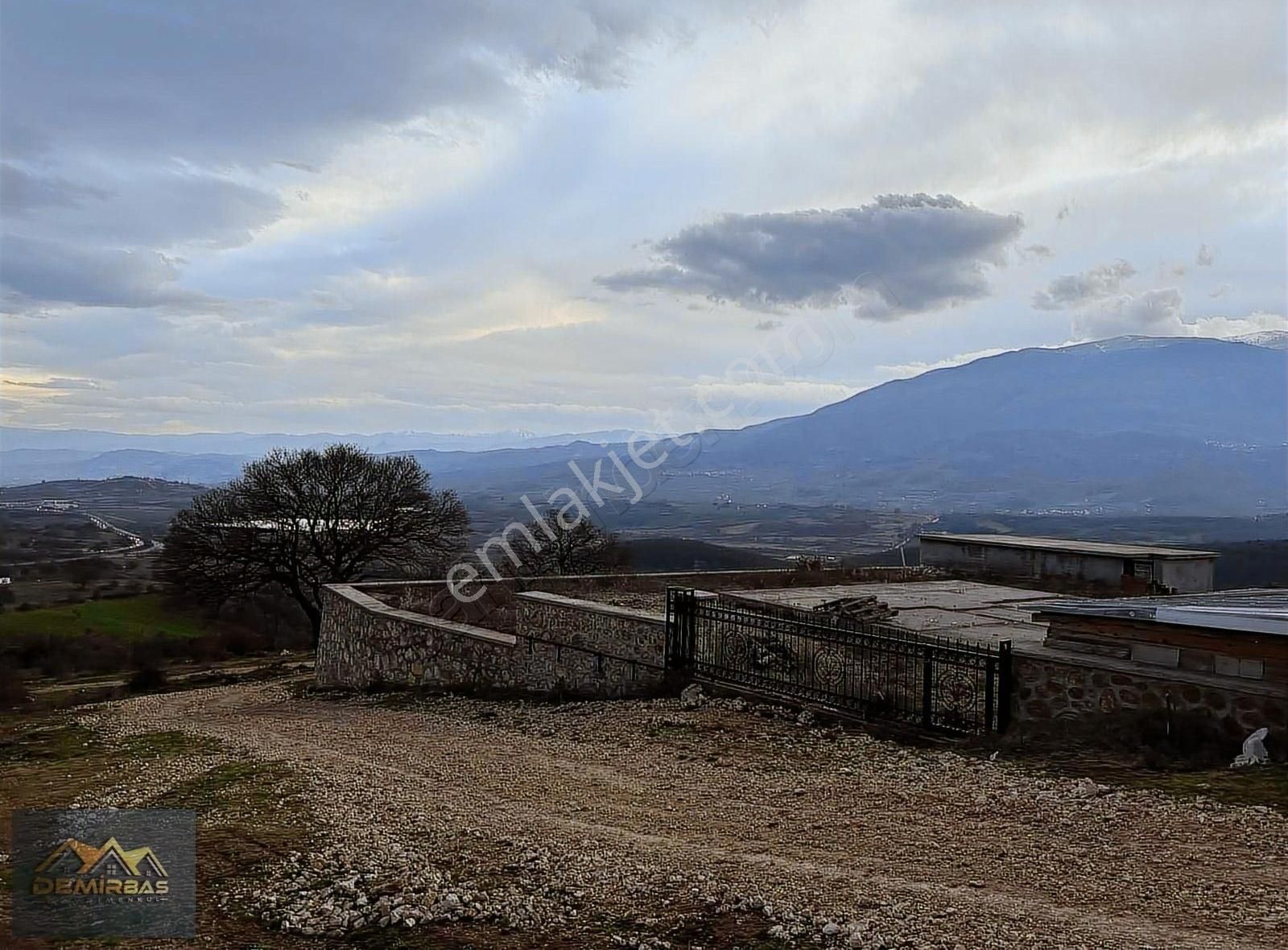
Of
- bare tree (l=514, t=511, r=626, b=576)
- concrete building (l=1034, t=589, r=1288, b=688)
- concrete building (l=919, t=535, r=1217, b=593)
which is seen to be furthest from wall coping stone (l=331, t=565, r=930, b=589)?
bare tree (l=514, t=511, r=626, b=576)

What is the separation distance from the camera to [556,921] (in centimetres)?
439

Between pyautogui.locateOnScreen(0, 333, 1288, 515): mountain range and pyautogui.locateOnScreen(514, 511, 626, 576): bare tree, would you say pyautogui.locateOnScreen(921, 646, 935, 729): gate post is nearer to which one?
pyautogui.locateOnScreen(514, 511, 626, 576): bare tree

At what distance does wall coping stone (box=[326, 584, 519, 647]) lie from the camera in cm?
1198

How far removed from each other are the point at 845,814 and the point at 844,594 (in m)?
7.74

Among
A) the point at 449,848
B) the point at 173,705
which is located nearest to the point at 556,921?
the point at 449,848

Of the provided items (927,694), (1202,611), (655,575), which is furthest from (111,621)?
(1202,611)

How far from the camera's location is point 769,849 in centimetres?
538

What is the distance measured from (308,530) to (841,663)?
20398mm

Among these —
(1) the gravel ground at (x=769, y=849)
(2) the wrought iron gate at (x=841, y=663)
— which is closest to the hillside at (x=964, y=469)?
(2) the wrought iron gate at (x=841, y=663)

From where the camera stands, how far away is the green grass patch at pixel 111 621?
29.7 metres

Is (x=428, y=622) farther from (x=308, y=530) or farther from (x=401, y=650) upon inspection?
(x=308, y=530)

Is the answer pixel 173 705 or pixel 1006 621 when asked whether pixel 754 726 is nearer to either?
pixel 1006 621

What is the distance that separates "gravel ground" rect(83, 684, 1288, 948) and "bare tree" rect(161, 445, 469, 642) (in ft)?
61.3

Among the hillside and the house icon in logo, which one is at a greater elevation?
the hillside
